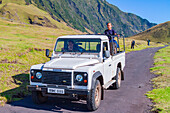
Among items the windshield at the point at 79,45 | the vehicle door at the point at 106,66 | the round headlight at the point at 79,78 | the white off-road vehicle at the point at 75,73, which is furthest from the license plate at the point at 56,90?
the windshield at the point at 79,45

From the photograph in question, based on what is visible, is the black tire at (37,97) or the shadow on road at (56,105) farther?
the black tire at (37,97)

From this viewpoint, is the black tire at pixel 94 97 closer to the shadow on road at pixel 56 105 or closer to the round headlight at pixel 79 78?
the shadow on road at pixel 56 105

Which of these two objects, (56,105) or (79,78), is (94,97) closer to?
(79,78)

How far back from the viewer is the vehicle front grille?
22.5ft

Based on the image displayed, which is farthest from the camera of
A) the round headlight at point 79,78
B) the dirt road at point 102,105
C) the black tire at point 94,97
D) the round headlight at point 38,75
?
the round headlight at point 38,75

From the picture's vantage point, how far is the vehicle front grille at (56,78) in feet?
22.5

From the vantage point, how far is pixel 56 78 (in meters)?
7.01

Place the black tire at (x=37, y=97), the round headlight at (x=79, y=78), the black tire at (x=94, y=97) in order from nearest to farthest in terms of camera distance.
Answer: the round headlight at (x=79, y=78), the black tire at (x=94, y=97), the black tire at (x=37, y=97)

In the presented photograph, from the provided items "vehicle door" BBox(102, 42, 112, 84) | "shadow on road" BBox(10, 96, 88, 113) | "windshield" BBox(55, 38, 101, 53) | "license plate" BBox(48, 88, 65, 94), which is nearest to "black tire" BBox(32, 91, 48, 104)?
"shadow on road" BBox(10, 96, 88, 113)

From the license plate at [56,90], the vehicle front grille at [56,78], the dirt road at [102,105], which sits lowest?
the dirt road at [102,105]

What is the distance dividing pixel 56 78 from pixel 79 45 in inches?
86.0

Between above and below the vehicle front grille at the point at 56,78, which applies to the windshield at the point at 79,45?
above

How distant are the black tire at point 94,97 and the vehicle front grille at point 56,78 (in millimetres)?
840

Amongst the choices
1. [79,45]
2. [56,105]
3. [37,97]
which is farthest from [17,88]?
[79,45]
